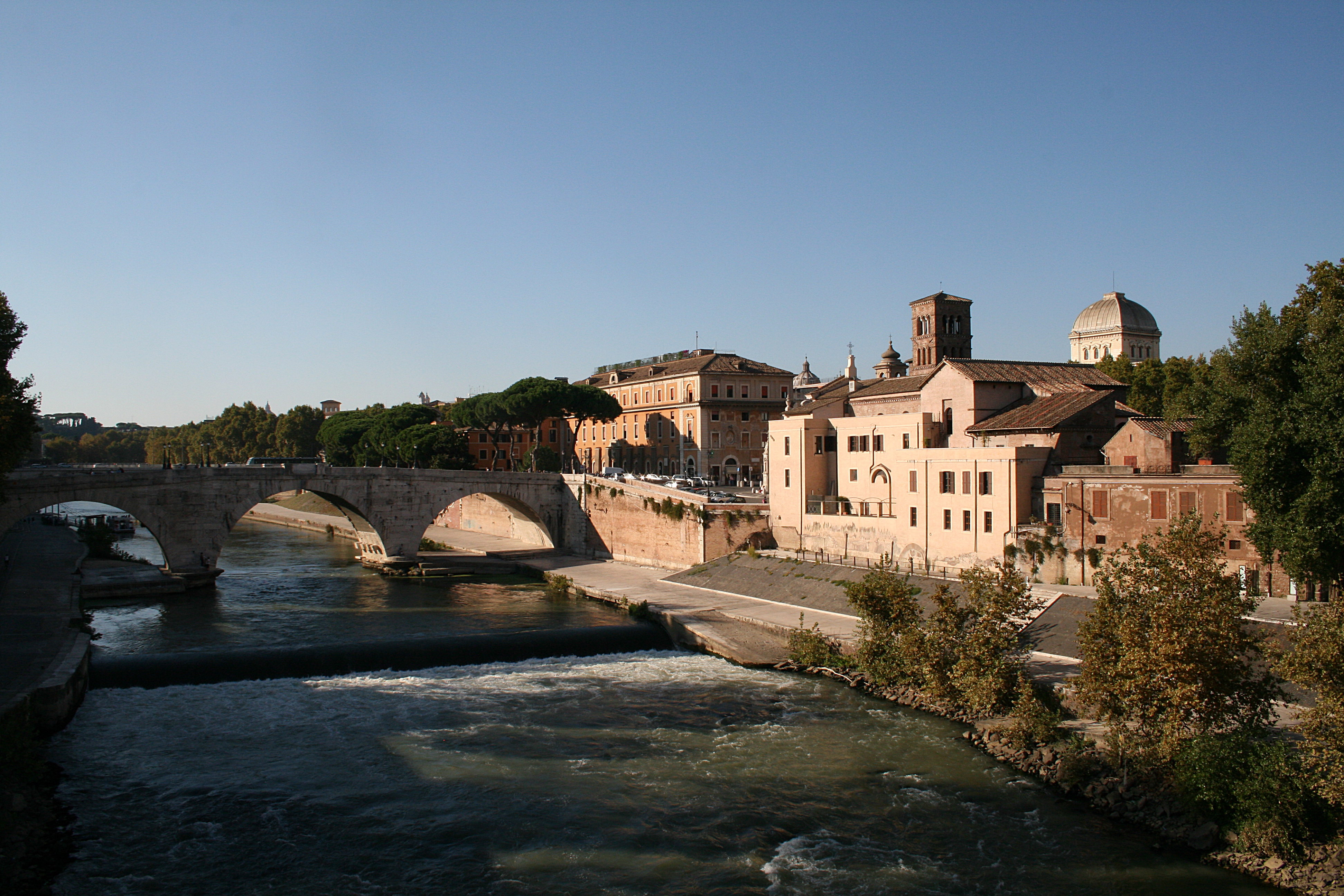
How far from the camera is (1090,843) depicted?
18188 mm

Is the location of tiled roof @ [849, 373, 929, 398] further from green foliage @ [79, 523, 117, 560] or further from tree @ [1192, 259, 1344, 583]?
green foliage @ [79, 523, 117, 560]

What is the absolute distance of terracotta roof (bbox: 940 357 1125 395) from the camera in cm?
3981

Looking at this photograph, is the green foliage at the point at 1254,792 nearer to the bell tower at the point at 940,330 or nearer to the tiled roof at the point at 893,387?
the tiled roof at the point at 893,387

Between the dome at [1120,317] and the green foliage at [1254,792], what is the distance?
7621 centimetres

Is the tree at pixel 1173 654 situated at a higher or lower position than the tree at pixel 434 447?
lower

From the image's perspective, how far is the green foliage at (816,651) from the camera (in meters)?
29.3

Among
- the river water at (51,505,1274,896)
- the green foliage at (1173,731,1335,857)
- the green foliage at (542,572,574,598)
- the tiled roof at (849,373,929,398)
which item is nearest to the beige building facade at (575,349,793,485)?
the tiled roof at (849,373,929,398)

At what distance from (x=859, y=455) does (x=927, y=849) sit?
25.6 metres

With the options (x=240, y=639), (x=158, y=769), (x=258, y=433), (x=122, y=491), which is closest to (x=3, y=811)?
(x=158, y=769)

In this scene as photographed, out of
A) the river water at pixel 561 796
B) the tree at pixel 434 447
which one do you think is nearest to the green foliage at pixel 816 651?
the river water at pixel 561 796

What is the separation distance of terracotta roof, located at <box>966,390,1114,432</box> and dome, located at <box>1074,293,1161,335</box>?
5460cm

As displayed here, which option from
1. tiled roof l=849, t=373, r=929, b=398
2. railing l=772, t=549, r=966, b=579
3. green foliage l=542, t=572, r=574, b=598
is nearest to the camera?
railing l=772, t=549, r=966, b=579

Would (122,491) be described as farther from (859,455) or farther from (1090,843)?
(1090,843)

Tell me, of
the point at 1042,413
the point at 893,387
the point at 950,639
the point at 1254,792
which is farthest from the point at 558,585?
the point at 1254,792
